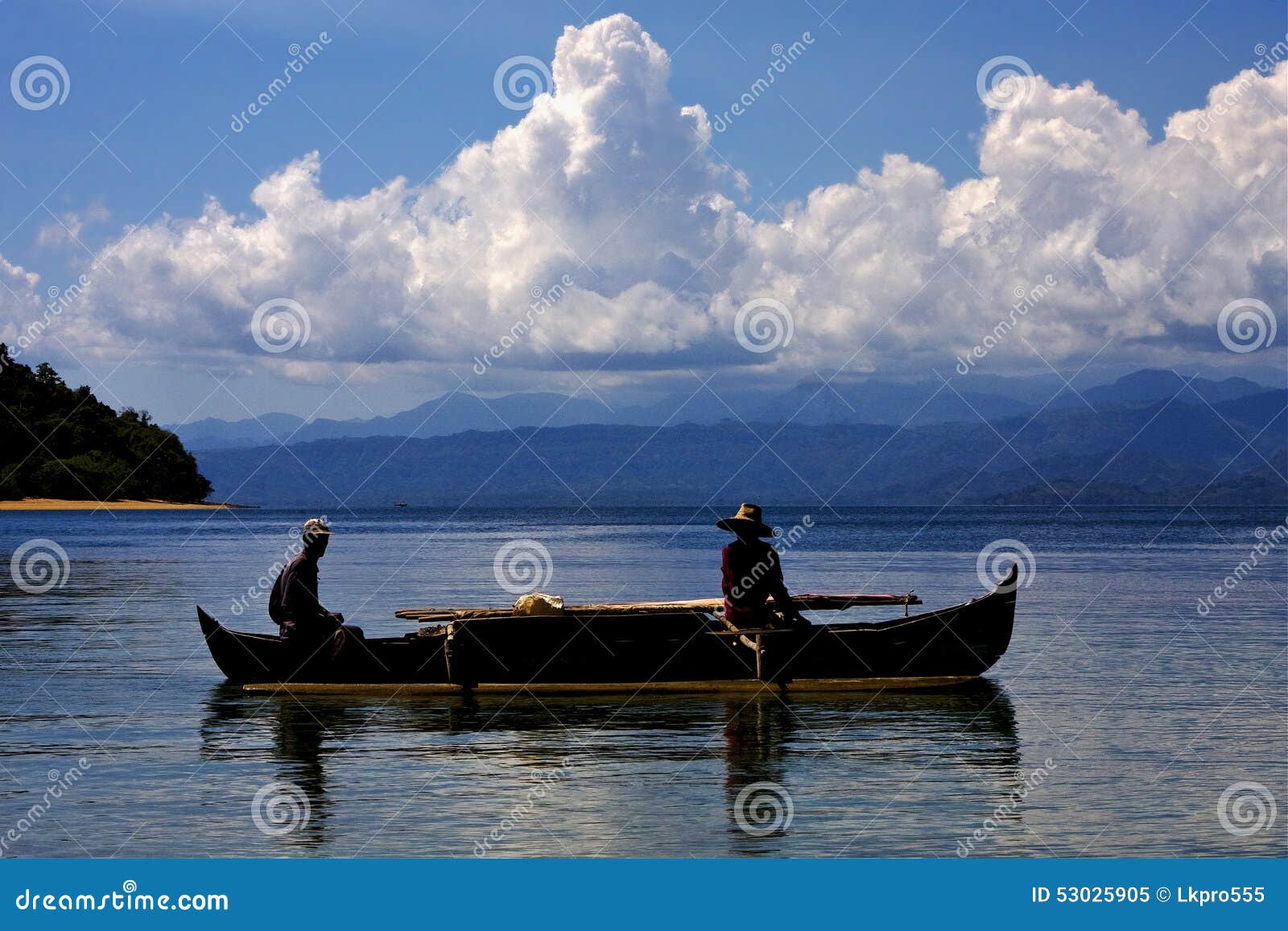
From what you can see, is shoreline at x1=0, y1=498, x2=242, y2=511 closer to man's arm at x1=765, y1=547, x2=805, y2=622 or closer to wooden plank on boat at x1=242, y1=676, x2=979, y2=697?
wooden plank on boat at x1=242, y1=676, x2=979, y2=697

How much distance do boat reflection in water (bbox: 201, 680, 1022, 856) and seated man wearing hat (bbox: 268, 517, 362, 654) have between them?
2.92 ft

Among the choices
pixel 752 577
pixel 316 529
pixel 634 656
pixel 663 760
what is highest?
pixel 752 577

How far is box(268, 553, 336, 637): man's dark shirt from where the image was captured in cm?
1953

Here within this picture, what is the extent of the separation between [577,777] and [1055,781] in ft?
15.7

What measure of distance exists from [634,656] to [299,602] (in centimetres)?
464

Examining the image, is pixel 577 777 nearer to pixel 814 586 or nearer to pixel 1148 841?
pixel 1148 841

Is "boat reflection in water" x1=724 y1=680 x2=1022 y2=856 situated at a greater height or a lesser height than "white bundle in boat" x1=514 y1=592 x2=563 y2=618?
lesser

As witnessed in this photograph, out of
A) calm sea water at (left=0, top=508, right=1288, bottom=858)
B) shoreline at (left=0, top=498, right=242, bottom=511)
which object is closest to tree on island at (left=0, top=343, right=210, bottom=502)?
shoreline at (left=0, top=498, right=242, bottom=511)

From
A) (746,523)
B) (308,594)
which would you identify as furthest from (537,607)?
(746,523)

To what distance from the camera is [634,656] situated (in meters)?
20.6

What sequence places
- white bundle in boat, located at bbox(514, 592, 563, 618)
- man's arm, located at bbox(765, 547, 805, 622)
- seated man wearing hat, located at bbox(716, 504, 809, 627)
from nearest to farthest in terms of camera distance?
1. seated man wearing hat, located at bbox(716, 504, 809, 627)
2. man's arm, located at bbox(765, 547, 805, 622)
3. white bundle in boat, located at bbox(514, 592, 563, 618)

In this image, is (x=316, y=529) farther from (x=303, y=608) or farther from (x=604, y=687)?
(x=604, y=687)

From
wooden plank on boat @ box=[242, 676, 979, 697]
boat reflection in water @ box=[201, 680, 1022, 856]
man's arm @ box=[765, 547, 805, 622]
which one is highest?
man's arm @ box=[765, 547, 805, 622]

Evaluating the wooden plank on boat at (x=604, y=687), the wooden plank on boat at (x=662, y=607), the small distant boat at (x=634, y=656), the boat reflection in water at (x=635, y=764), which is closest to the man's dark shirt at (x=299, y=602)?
the small distant boat at (x=634, y=656)
